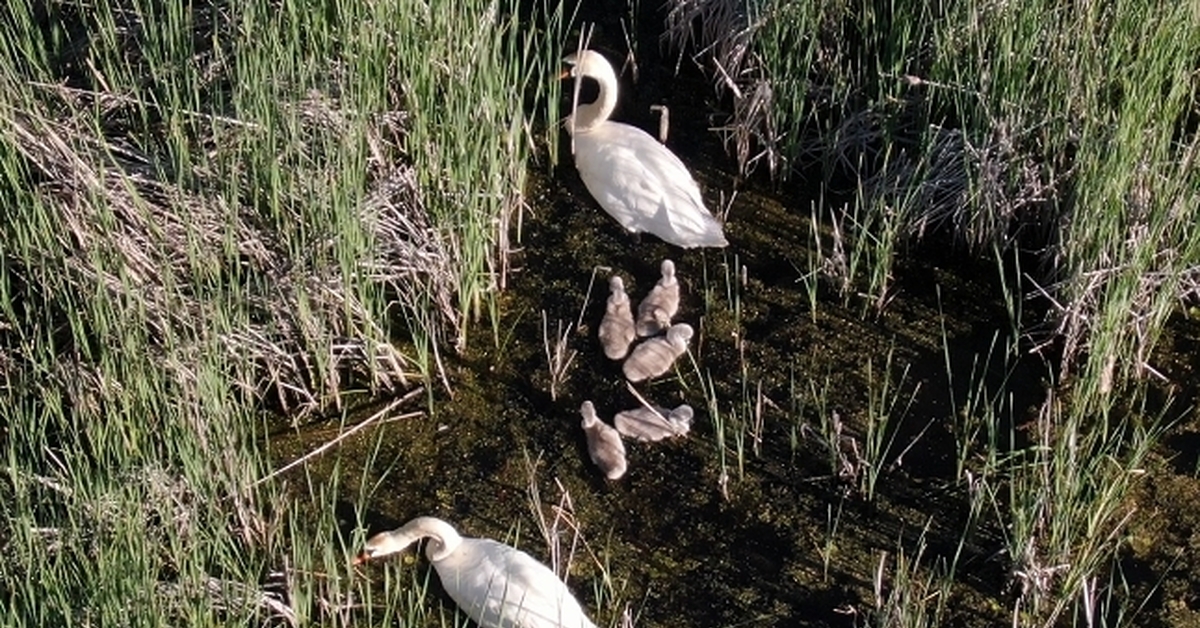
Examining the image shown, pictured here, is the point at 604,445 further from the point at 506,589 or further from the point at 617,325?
the point at 506,589

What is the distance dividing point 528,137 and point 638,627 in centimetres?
138

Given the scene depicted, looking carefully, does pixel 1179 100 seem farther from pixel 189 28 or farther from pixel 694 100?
pixel 189 28

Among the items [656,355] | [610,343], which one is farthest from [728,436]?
[610,343]

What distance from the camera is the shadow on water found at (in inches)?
140

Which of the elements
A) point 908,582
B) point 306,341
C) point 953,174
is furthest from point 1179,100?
point 306,341

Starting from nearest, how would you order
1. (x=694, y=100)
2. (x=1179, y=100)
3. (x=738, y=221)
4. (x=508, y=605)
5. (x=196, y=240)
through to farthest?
1. (x=508, y=605)
2. (x=196, y=240)
3. (x=1179, y=100)
4. (x=738, y=221)
5. (x=694, y=100)

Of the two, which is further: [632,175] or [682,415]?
[632,175]

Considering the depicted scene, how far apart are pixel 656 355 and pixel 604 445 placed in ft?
0.99

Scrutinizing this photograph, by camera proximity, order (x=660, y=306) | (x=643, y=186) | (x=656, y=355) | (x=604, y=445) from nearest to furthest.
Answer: (x=604, y=445) < (x=656, y=355) < (x=660, y=306) < (x=643, y=186)

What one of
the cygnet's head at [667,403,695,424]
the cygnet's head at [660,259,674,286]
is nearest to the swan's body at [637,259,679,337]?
the cygnet's head at [660,259,674,286]

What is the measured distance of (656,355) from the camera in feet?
13.0

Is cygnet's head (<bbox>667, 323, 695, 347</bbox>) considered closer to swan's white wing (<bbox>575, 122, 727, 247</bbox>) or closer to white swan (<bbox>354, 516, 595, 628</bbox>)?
swan's white wing (<bbox>575, 122, 727, 247</bbox>)

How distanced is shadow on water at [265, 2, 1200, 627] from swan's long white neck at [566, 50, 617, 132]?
19 cm

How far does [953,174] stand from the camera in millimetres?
4176
